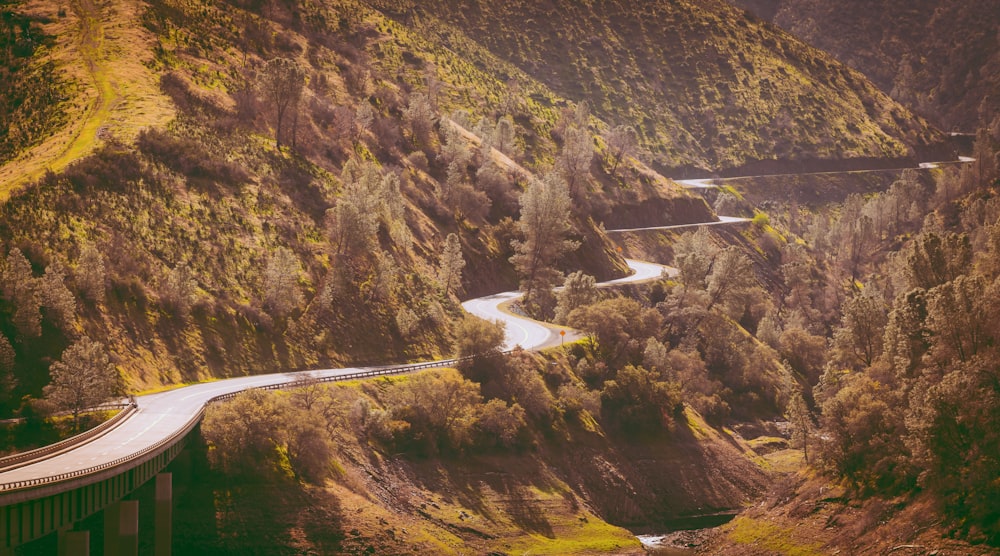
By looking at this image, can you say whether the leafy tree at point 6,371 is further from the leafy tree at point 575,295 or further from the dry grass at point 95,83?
the leafy tree at point 575,295

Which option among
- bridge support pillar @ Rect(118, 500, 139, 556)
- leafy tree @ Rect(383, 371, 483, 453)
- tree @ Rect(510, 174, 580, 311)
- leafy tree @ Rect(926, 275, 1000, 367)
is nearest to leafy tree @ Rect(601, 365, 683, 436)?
leafy tree @ Rect(383, 371, 483, 453)

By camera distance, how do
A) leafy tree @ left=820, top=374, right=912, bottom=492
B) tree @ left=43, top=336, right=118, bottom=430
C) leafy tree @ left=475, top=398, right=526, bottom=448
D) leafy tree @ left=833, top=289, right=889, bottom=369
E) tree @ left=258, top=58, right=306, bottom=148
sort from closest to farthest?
tree @ left=43, top=336, right=118, bottom=430
leafy tree @ left=820, top=374, right=912, bottom=492
leafy tree @ left=475, top=398, right=526, bottom=448
leafy tree @ left=833, top=289, right=889, bottom=369
tree @ left=258, top=58, right=306, bottom=148

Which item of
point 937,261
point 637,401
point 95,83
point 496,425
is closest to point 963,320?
point 937,261

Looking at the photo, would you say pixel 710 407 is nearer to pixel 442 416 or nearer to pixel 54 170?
pixel 442 416

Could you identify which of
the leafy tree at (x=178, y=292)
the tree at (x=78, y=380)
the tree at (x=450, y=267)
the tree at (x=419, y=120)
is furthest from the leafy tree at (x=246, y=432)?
the tree at (x=419, y=120)

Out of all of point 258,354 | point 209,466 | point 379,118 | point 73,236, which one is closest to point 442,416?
point 258,354

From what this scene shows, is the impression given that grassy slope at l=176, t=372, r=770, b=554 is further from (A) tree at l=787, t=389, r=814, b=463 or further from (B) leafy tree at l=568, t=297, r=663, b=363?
(B) leafy tree at l=568, t=297, r=663, b=363
